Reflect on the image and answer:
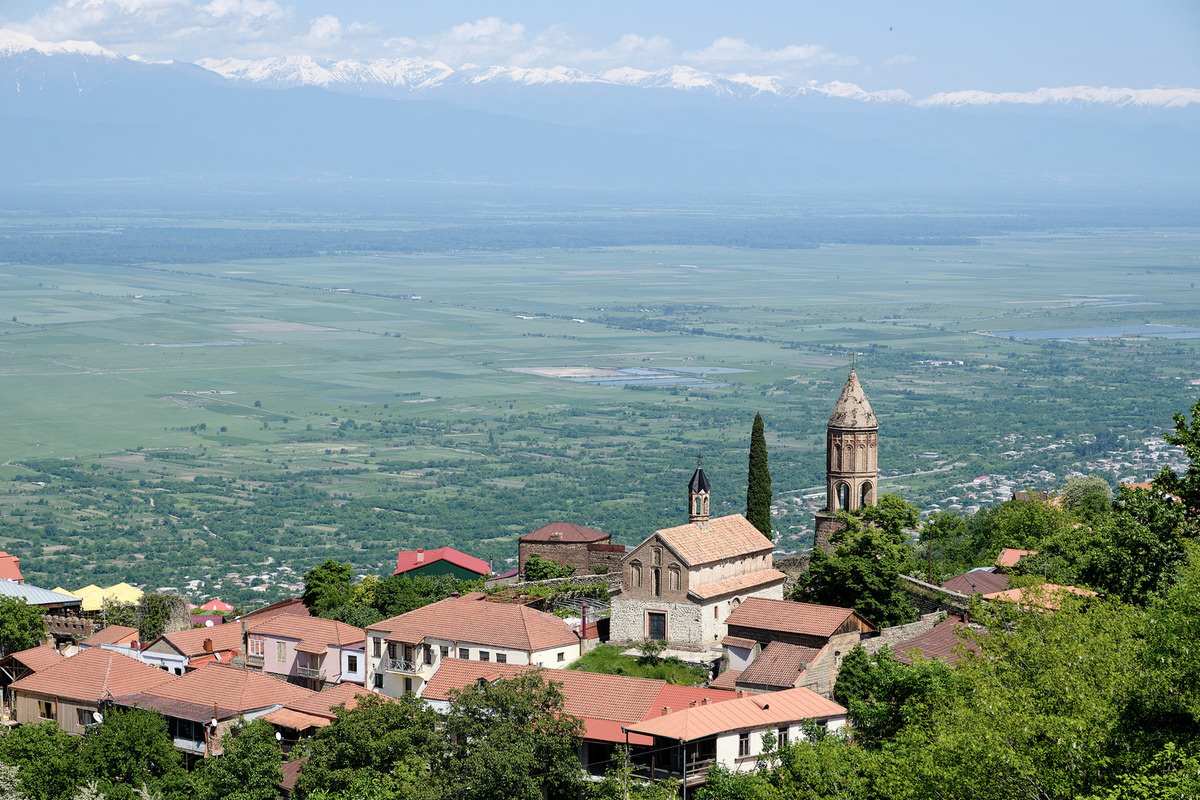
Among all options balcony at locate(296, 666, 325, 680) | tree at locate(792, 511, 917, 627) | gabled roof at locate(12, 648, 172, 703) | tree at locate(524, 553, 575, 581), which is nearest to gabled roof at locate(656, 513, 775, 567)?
tree at locate(792, 511, 917, 627)

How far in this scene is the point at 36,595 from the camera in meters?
65.8

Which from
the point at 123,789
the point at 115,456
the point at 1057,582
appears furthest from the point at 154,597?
the point at 115,456

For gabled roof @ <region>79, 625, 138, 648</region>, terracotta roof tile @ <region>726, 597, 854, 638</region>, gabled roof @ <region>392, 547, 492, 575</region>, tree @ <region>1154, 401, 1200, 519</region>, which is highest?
tree @ <region>1154, 401, 1200, 519</region>

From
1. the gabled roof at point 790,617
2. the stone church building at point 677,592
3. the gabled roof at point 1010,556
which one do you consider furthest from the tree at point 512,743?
the gabled roof at point 1010,556

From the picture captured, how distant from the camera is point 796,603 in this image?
49.9 metres

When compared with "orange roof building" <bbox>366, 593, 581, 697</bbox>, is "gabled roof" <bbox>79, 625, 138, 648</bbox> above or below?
below

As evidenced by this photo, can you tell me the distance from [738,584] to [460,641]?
9.12 meters

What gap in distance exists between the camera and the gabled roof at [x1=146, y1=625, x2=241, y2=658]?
2207 inches

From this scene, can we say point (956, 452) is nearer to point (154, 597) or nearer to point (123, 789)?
point (154, 597)

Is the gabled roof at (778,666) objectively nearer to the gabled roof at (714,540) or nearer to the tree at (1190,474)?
the gabled roof at (714,540)

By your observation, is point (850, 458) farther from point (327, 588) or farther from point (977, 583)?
point (327, 588)

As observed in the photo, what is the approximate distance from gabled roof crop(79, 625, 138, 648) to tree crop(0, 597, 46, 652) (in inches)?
65.5

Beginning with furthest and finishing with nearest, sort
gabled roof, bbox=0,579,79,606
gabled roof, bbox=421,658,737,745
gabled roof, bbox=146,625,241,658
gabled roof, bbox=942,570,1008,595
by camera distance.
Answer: gabled roof, bbox=0,579,79,606
gabled roof, bbox=146,625,241,658
gabled roof, bbox=942,570,1008,595
gabled roof, bbox=421,658,737,745

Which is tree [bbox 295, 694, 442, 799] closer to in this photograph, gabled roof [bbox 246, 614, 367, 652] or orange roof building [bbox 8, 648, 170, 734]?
gabled roof [bbox 246, 614, 367, 652]
